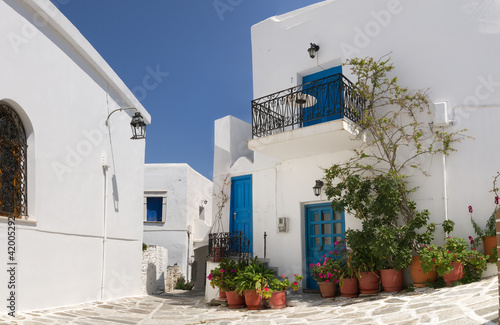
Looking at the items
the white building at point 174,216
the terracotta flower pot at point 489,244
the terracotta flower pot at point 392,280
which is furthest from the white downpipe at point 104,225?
the white building at point 174,216

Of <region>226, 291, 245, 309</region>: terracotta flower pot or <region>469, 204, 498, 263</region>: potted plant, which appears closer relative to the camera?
<region>469, 204, 498, 263</region>: potted plant

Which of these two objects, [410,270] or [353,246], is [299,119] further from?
[410,270]

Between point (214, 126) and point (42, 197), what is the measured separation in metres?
6.99

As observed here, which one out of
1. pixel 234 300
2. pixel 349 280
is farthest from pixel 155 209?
pixel 349 280

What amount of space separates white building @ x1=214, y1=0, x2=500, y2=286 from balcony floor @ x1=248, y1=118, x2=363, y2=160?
24 millimetres

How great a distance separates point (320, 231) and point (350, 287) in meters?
2.23

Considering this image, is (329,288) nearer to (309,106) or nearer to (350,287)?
(350,287)

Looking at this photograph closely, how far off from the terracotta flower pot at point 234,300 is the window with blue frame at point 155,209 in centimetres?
1449

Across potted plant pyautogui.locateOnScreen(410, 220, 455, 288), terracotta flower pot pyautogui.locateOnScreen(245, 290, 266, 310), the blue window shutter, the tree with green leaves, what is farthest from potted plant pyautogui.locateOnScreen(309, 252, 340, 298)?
the blue window shutter

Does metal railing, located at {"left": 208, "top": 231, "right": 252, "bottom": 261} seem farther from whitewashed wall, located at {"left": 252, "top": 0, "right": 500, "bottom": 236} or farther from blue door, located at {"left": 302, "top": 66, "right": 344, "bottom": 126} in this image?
whitewashed wall, located at {"left": 252, "top": 0, "right": 500, "bottom": 236}

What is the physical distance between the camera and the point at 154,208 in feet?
77.7

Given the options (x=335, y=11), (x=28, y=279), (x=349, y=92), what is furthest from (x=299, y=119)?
(x=28, y=279)

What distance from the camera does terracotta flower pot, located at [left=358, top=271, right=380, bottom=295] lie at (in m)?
9.12

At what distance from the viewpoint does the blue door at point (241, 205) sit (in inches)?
496
